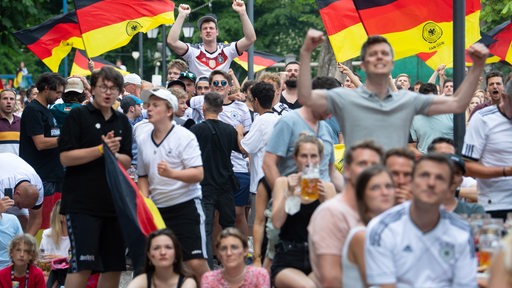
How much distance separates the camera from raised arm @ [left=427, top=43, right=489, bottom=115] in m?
9.70

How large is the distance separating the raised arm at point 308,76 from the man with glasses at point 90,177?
2.18 m

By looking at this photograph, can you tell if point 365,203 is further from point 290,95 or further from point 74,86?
point 74,86

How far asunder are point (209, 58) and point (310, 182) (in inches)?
283

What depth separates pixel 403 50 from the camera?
14.0 m

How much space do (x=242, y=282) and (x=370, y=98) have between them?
2014 millimetres

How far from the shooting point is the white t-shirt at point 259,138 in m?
14.1

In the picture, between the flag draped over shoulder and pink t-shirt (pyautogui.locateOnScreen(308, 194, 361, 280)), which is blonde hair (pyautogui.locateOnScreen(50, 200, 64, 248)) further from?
pink t-shirt (pyautogui.locateOnScreen(308, 194, 361, 280))

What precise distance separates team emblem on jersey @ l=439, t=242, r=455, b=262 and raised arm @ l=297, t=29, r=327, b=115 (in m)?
1.77

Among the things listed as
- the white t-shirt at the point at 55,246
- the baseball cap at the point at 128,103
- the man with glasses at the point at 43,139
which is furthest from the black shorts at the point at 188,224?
the baseball cap at the point at 128,103

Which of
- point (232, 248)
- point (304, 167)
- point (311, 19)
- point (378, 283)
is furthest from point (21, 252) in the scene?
point (311, 19)

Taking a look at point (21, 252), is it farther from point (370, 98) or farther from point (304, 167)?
point (370, 98)

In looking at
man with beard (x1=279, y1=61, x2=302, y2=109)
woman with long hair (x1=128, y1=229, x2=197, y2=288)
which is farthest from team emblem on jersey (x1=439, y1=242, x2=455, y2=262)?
man with beard (x1=279, y1=61, x2=302, y2=109)

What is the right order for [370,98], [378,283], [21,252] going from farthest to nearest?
[21,252], [370,98], [378,283]

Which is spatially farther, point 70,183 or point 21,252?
point 21,252
